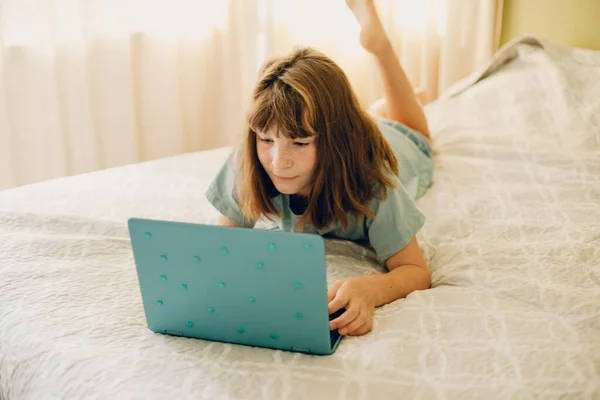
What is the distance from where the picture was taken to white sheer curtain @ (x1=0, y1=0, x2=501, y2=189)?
213 centimetres

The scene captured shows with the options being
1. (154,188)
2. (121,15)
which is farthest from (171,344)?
(121,15)

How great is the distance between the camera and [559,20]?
7.75ft

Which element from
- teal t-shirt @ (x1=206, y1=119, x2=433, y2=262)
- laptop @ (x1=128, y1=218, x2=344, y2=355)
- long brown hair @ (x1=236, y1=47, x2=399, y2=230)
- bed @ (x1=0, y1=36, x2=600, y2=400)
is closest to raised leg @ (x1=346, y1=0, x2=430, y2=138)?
bed @ (x1=0, y1=36, x2=600, y2=400)

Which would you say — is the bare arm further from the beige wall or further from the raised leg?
the beige wall

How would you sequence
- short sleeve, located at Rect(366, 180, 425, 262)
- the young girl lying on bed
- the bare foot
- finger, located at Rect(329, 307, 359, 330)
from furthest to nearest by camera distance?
the bare foot < short sleeve, located at Rect(366, 180, 425, 262) < the young girl lying on bed < finger, located at Rect(329, 307, 359, 330)

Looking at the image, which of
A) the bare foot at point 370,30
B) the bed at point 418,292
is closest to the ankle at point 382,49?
the bare foot at point 370,30

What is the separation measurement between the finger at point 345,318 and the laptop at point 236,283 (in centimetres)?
2

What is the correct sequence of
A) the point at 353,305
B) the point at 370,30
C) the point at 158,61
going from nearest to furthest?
the point at 353,305 → the point at 370,30 → the point at 158,61

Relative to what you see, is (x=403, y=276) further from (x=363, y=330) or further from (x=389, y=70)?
(x=389, y=70)

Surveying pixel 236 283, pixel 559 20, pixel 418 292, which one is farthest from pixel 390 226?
pixel 559 20

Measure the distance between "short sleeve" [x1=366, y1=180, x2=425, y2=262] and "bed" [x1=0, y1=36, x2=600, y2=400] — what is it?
0.06m

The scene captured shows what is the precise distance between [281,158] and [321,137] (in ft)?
0.27

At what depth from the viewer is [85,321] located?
1059 millimetres

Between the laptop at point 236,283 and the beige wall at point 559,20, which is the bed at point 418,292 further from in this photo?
the beige wall at point 559,20
